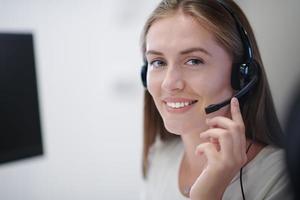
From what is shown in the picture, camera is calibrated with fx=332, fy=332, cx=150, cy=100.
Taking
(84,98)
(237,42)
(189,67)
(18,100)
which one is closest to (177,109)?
(189,67)

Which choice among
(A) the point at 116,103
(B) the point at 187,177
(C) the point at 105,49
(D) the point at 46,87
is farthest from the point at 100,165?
(B) the point at 187,177

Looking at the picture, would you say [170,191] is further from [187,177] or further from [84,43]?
[84,43]

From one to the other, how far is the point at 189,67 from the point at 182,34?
0.09m

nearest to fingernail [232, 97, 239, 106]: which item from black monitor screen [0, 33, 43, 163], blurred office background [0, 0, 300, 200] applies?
black monitor screen [0, 33, 43, 163]

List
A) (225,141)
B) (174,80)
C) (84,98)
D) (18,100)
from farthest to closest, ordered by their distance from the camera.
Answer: (84,98)
(18,100)
(174,80)
(225,141)

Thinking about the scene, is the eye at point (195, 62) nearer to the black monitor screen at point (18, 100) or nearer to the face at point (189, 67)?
the face at point (189, 67)

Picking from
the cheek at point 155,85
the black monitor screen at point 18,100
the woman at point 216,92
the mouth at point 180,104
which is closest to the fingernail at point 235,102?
the woman at point 216,92

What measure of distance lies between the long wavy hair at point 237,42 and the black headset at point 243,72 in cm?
2

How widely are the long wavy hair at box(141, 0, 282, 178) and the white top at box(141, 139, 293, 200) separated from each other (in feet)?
0.19

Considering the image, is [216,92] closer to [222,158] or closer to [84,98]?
[222,158]

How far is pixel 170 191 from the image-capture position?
1021mm

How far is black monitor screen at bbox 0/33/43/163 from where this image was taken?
0.95 meters

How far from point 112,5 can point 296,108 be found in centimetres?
133

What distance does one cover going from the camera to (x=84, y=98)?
5.11ft
